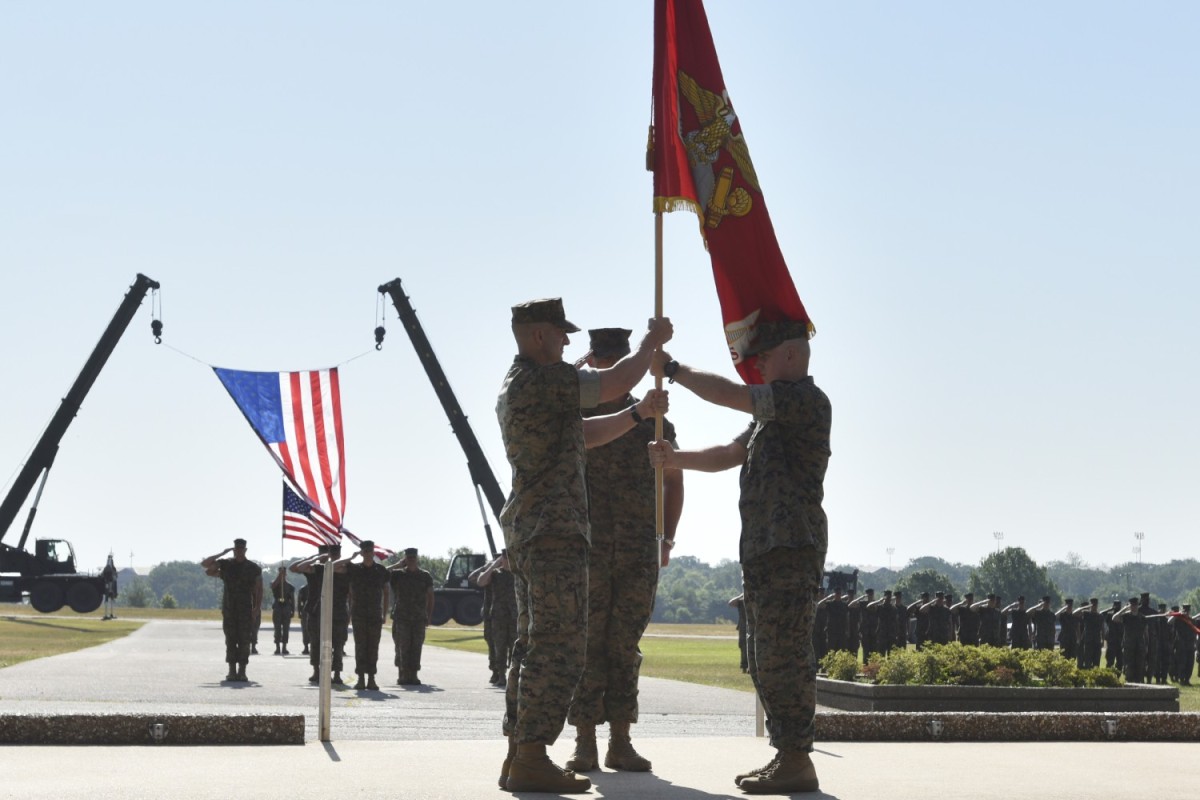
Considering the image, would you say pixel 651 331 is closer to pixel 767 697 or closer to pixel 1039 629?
pixel 767 697

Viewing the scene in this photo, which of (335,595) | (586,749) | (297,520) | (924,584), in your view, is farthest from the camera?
(924,584)

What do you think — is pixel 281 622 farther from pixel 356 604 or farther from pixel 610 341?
pixel 610 341

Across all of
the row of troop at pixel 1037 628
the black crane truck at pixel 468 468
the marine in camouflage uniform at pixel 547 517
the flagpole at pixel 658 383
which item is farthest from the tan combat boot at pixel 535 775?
the black crane truck at pixel 468 468

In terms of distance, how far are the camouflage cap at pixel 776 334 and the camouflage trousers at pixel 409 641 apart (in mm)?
13677

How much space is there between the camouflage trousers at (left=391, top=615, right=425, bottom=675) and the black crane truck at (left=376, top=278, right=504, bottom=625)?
26695 millimetres

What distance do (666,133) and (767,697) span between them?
9.89 feet

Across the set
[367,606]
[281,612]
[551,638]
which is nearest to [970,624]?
[281,612]

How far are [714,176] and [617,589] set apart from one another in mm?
2091

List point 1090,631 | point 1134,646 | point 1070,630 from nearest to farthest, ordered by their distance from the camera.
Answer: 1. point 1134,646
2. point 1090,631
3. point 1070,630

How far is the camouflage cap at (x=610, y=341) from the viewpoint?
8.09m

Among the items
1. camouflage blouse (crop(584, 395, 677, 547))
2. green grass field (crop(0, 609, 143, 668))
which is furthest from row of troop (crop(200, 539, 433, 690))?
camouflage blouse (crop(584, 395, 677, 547))

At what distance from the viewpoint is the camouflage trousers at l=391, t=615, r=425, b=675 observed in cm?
2064

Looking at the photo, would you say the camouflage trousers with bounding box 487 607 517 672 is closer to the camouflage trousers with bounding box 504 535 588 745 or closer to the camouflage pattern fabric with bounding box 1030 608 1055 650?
the camouflage pattern fabric with bounding box 1030 608 1055 650

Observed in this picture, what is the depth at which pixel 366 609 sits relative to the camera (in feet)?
65.6
